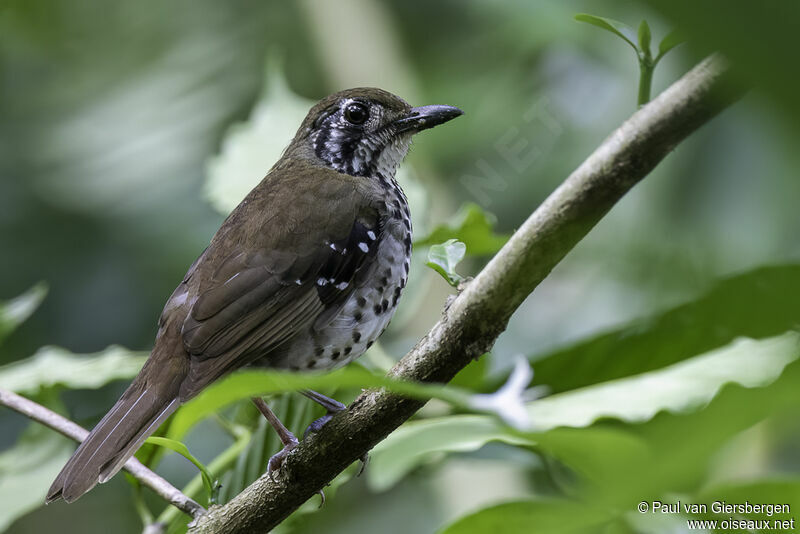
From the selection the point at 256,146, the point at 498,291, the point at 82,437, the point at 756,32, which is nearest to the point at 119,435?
the point at 82,437

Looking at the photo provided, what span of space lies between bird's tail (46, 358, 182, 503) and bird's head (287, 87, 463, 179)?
1.08 metres

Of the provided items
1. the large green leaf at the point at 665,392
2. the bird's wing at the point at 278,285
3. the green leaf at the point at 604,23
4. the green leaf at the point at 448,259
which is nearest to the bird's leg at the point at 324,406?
the bird's wing at the point at 278,285

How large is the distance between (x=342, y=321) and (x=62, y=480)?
0.85m

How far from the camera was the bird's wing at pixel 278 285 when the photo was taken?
227cm

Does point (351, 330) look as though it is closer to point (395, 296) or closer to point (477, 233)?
point (395, 296)

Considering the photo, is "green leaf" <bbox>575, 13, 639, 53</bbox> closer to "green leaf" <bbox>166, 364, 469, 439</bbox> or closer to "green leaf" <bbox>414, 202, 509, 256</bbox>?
"green leaf" <bbox>414, 202, 509, 256</bbox>

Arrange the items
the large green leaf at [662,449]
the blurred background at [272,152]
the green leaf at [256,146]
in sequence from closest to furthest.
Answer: the large green leaf at [662,449], the green leaf at [256,146], the blurred background at [272,152]

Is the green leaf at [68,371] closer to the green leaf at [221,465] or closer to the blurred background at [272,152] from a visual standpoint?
the green leaf at [221,465]

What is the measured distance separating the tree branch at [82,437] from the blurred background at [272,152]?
867 millimetres

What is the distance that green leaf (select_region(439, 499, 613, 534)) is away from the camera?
670 millimetres

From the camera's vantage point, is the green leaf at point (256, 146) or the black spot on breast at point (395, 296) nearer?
the black spot on breast at point (395, 296)

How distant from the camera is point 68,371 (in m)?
2.34

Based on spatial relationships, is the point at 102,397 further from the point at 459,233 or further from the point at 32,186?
the point at 459,233

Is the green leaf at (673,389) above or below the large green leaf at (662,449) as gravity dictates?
below
